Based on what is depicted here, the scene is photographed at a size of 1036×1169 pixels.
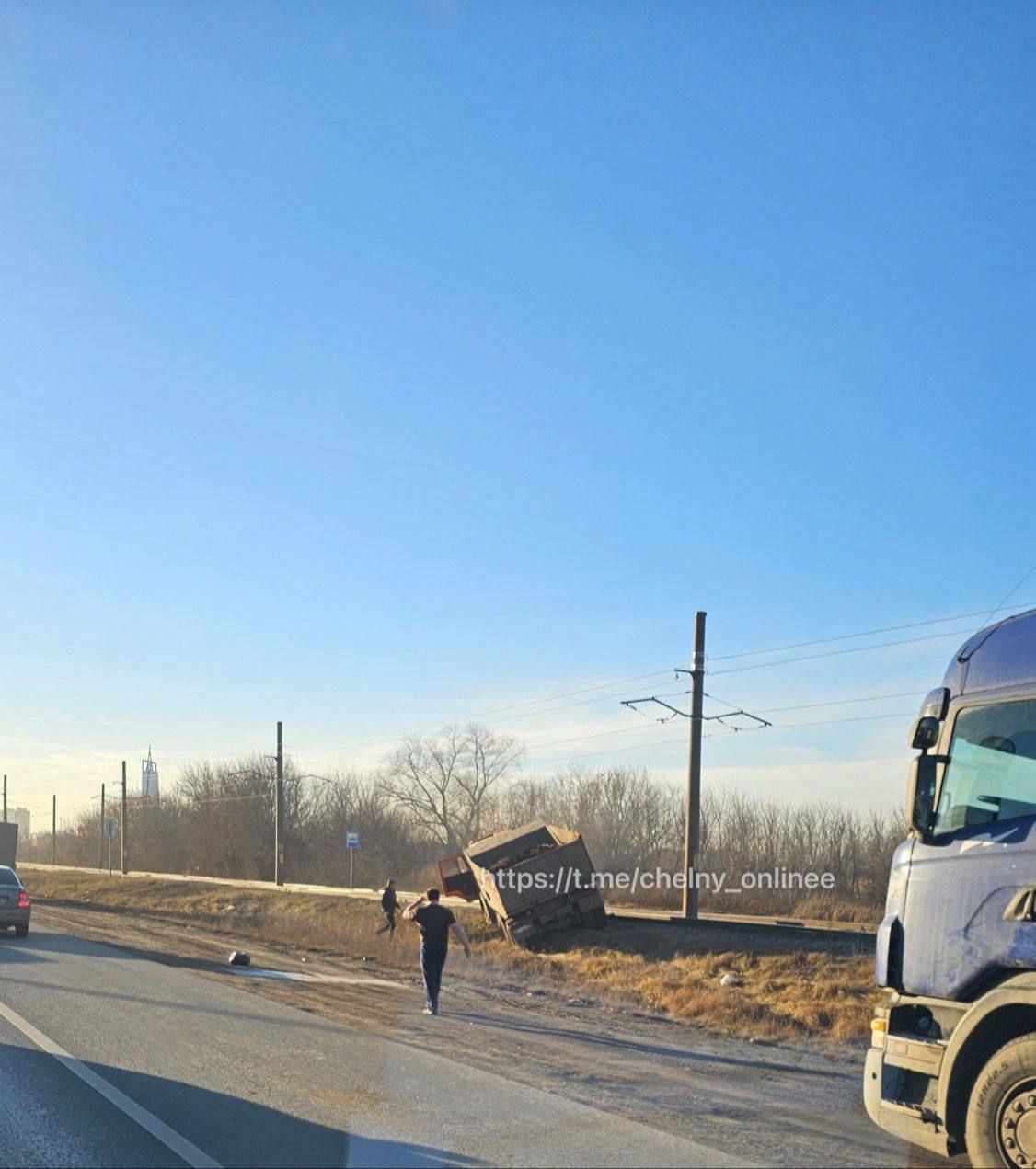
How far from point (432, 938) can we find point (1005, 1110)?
9.84m

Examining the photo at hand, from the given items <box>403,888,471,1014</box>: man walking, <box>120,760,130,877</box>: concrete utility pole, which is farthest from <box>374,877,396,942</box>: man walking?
<box>120,760,130,877</box>: concrete utility pole

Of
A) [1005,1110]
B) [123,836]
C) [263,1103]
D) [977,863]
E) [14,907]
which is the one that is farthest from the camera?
[123,836]

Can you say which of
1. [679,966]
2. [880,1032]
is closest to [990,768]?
[880,1032]

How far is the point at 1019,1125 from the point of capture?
630 centimetres

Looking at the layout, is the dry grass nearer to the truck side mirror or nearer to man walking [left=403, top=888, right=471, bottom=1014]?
man walking [left=403, top=888, right=471, bottom=1014]

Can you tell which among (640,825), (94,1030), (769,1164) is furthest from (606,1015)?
(640,825)

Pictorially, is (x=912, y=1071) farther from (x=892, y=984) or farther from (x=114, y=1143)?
(x=114, y=1143)

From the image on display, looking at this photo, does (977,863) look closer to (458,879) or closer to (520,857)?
(520,857)

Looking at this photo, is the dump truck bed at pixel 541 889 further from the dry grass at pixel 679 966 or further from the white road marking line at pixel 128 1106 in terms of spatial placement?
the white road marking line at pixel 128 1106

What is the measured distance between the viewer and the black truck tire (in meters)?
6.26

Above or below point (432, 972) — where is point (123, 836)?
below

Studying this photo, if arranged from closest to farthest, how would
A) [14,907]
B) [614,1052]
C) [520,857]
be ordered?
[614,1052] → [14,907] → [520,857]

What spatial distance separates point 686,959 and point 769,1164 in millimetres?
14586

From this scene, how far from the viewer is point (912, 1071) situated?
7027 millimetres
